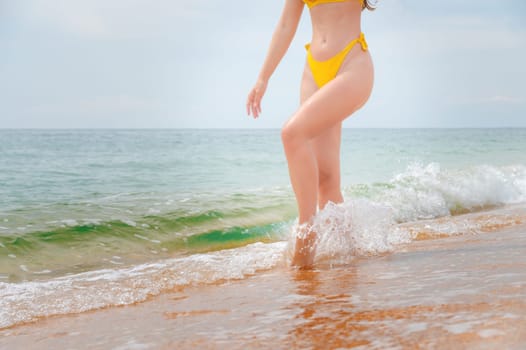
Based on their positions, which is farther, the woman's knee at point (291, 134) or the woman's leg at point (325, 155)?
the woman's leg at point (325, 155)

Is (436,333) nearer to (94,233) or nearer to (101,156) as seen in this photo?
(94,233)

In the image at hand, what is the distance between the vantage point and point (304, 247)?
3436 millimetres

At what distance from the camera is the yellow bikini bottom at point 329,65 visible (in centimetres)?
348

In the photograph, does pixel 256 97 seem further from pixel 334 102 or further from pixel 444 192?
pixel 444 192

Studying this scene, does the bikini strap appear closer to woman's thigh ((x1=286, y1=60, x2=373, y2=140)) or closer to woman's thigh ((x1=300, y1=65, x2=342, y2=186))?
woman's thigh ((x1=286, y1=60, x2=373, y2=140))

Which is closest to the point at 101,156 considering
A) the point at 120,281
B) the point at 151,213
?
the point at 151,213

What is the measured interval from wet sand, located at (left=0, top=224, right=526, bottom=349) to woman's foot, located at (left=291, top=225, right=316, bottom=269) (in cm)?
10

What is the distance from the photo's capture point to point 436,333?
5.47ft

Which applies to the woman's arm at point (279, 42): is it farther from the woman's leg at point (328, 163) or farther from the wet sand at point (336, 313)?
the wet sand at point (336, 313)

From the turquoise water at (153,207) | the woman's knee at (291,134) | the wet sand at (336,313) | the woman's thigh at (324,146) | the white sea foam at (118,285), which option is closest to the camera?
the wet sand at (336,313)

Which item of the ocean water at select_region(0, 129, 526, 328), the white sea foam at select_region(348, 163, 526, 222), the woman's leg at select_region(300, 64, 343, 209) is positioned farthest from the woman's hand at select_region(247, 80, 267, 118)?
the white sea foam at select_region(348, 163, 526, 222)

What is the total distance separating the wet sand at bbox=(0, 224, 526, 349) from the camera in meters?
1.72

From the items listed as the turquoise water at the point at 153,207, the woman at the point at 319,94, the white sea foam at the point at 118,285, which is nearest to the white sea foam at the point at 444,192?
the turquoise water at the point at 153,207

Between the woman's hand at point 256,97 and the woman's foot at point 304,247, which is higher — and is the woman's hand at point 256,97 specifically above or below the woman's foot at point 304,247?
above
